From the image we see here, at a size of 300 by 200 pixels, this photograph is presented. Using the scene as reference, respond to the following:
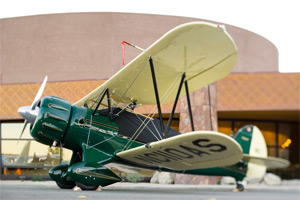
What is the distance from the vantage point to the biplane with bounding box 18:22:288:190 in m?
6.26

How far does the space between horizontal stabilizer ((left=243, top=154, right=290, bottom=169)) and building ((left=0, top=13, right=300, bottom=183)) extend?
1.54 m

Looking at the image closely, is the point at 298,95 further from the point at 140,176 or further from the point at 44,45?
the point at 44,45

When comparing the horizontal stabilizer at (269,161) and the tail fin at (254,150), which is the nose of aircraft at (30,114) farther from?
the tail fin at (254,150)

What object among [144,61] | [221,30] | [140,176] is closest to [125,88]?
[144,61]

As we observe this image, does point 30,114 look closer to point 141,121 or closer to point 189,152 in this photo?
Answer: point 141,121

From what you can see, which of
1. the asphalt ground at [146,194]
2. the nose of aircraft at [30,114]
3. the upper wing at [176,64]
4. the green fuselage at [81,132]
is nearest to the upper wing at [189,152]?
the green fuselage at [81,132]

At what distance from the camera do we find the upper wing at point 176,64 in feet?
19.5

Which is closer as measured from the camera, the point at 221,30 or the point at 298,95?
the point at 221,30

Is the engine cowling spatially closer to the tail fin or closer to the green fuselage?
the green fuselage

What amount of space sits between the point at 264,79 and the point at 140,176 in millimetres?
4934

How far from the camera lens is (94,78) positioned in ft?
41.0

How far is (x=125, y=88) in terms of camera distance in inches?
316

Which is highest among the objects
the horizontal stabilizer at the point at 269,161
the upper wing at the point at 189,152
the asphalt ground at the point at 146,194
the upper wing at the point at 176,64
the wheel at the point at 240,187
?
the upper wing at the point at 176,64

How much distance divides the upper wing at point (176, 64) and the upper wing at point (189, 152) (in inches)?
53.4
